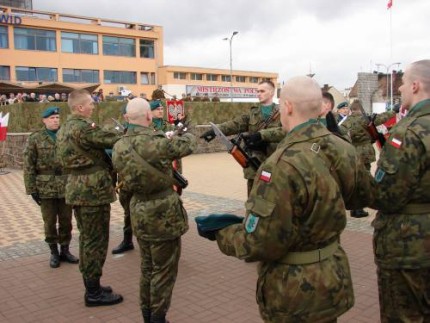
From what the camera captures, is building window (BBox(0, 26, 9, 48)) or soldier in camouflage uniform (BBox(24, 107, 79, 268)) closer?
soldier in camouflage uniform (BBox(24, 107, 79, 268))

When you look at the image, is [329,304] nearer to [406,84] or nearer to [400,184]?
[400,184]

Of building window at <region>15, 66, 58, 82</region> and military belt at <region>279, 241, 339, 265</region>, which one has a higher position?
building window at <region>15, 66, 58, 82</region>

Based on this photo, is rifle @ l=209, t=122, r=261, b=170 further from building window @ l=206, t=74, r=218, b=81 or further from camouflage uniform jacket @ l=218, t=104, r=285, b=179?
building window @ l=206, t=74, r=218, b=81

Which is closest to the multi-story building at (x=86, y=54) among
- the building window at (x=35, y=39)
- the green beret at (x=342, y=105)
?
the building window at (x=35, y=39)

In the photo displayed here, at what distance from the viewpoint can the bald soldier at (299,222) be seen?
2254 millimetres

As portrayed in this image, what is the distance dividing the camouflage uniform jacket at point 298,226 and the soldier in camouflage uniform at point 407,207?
2.15ft

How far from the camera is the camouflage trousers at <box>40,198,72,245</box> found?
6211 mm

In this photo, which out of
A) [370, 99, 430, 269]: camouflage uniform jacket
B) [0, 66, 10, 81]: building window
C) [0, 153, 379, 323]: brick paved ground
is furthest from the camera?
[0, 66, 10, 81]: building window

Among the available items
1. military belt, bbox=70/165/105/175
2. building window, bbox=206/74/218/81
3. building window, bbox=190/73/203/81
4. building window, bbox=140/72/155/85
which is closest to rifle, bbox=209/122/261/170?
military belt, bbox=70/165/105/175

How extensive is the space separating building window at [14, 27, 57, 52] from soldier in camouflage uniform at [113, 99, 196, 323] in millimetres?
46038

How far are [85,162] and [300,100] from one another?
3.07 meters

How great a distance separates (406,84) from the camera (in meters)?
3.18

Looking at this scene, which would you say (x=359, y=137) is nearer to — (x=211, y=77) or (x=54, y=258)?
(x=54, y=258)

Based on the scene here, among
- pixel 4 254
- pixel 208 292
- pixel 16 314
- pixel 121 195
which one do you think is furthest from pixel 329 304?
pixel 4 254
